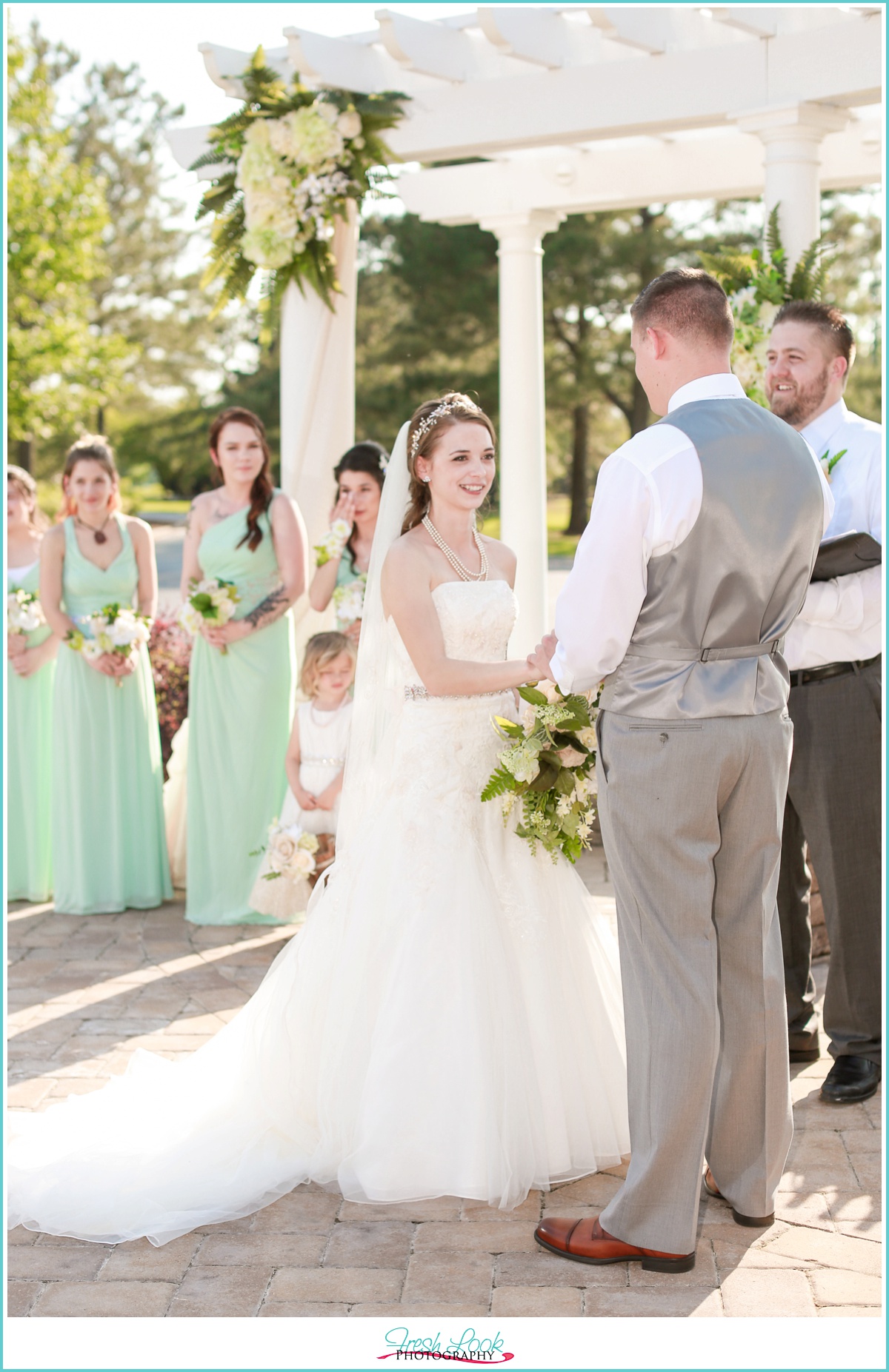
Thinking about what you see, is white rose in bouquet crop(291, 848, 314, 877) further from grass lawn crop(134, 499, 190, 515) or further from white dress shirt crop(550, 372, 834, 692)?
grass lawn crop(134, 499, 190, 515)

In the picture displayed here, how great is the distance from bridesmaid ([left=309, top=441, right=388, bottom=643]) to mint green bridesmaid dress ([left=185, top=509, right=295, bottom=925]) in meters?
0.29

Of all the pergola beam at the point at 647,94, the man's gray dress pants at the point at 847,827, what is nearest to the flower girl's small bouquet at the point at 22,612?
the pergola beam at the point at 647,94

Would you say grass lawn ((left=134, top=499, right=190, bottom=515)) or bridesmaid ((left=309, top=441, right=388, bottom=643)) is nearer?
bridesmaid ((left=309, top=441, right=388, bottom=643))

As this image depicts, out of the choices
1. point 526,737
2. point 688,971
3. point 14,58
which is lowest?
point 688,971

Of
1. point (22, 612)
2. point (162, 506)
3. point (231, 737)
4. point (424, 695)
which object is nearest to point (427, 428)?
point (424, 695)

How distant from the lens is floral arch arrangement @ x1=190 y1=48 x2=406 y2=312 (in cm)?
688

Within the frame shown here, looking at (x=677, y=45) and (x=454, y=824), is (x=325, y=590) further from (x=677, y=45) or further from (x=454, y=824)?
(x=677, y=45)

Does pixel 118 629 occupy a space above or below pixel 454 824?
above

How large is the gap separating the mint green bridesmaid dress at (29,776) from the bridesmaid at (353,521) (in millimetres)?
1693

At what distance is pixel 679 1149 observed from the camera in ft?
10.8

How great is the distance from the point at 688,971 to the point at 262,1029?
1.53m

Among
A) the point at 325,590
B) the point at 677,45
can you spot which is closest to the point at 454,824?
the point at 325,590

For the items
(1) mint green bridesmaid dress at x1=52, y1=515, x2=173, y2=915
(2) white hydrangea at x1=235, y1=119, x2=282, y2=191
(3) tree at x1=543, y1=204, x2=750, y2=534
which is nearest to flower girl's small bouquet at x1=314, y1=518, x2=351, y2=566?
(1) mint green bridesmaid dress at x1=52, y1=515, x2=173, y2=915

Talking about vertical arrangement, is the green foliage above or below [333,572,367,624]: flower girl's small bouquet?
above
